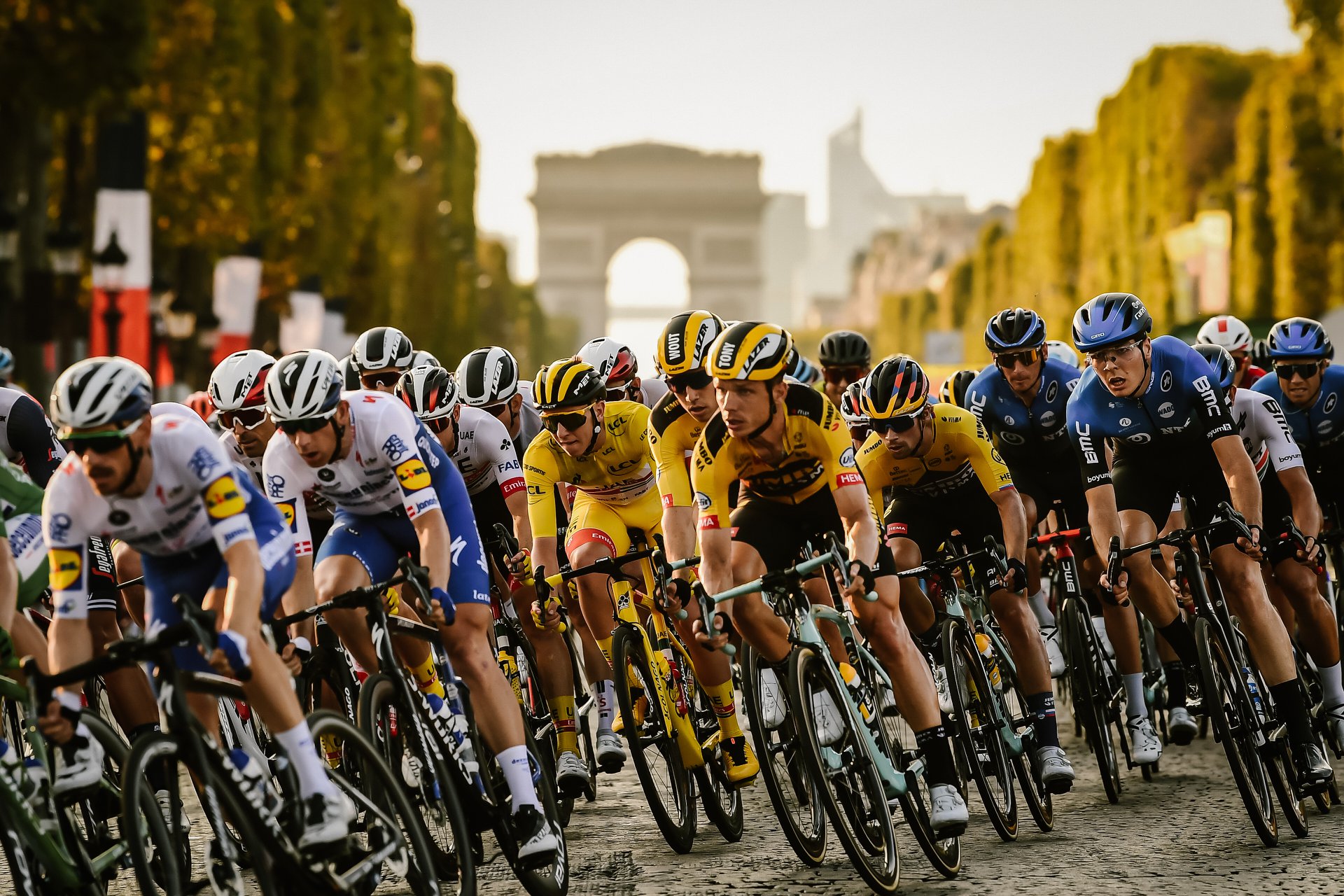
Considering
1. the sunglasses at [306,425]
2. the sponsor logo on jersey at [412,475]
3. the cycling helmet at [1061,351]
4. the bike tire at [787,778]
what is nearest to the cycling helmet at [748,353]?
the bike tire at [787,778]

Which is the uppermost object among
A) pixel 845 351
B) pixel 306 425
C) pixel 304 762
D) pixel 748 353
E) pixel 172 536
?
pixel 845 351

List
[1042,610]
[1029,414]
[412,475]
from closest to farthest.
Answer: [412,475] < [1029,414] < [1042,610]

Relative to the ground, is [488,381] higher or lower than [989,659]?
higher

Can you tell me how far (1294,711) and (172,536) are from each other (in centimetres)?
410

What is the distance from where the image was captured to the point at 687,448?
24.7ft

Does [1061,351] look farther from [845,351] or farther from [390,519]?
[390,519]

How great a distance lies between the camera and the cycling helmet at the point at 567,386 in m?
7.77

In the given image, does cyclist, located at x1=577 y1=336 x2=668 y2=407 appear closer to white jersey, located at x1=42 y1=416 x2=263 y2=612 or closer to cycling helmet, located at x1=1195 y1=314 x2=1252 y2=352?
cycling helmet, located at x1=1195 y1=314 x2=1252 y2=352

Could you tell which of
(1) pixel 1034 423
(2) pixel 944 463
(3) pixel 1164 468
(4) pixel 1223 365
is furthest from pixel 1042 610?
(2) pixel 944 463

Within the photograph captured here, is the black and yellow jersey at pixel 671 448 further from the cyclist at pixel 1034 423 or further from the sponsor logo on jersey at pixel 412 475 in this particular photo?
the cyclist at pixel 1034 423

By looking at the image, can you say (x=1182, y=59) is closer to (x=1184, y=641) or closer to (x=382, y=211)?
(x=382, y=211)

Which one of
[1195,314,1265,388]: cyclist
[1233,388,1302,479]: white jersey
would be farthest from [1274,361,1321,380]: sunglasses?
[1195,314,1265,388]: cyclist

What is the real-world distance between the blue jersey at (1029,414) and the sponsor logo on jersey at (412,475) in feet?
12.8

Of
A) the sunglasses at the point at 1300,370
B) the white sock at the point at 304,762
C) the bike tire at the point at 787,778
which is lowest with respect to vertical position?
the bike tire at the point at 787,778
